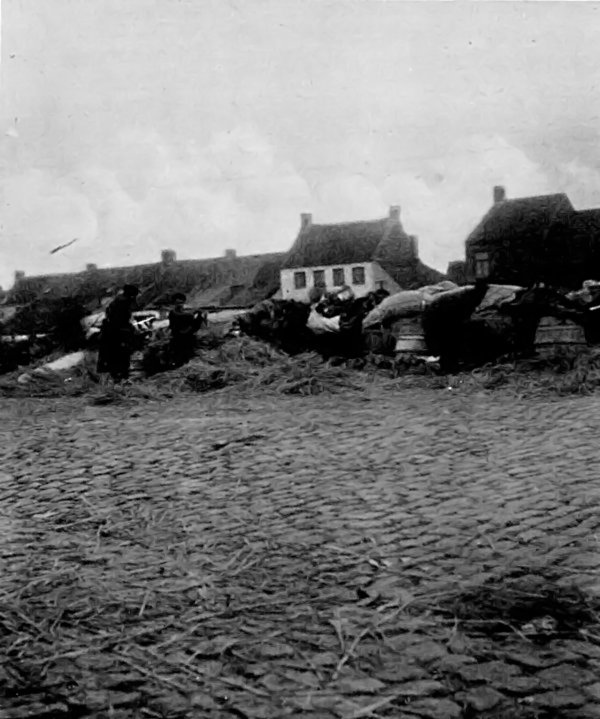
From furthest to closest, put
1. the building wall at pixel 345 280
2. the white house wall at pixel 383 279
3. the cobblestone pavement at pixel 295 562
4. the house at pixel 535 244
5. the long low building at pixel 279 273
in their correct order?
the building wall at pixel 345 280 < the white house wall at pixel 383 279 < the long low building at pixel 279 273 < the house at pixel 535 244 < the cobblestone pavement at pixel 295 562

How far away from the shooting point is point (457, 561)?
3920mm

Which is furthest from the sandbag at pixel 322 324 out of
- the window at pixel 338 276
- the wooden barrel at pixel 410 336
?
the window at pixel 338 276

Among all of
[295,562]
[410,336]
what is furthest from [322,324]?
[295,562]

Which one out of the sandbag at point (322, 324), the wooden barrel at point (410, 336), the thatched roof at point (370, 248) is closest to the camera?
the thatched roof at point (370, 248)

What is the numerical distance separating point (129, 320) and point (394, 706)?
9656 millimetres

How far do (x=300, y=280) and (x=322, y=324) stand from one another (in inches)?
205

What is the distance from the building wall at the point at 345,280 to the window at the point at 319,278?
5cm

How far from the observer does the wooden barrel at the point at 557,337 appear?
1002cm

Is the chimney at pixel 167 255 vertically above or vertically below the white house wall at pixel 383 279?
above

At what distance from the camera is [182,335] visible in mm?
12578

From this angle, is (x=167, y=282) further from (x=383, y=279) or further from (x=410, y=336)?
(x=410, y=336)

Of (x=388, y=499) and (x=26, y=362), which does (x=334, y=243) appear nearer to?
(x=26, y=362)

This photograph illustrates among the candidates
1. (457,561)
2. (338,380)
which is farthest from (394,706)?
(338,380)

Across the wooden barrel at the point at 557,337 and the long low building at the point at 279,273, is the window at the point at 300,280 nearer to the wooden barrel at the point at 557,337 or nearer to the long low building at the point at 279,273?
the long low building at the point at 279,273
